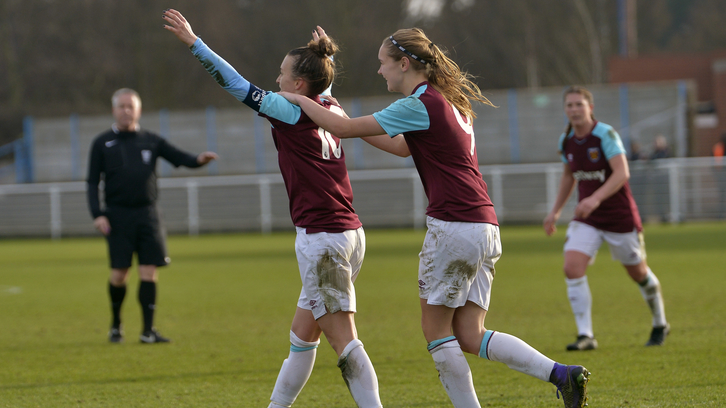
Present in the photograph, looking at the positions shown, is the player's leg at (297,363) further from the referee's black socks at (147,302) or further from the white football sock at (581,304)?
the referee's black socks at (147,302)

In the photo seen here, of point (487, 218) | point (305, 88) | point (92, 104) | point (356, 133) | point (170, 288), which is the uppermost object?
point (92, 104)

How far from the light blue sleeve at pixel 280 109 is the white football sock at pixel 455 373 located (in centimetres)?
123

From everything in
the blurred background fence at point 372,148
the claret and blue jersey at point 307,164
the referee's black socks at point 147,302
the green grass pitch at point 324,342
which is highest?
the blurred background fence at point 372,148

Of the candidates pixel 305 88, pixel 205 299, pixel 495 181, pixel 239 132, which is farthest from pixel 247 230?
pixel 305 88

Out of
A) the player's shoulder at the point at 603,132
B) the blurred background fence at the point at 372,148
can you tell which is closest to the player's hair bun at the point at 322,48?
the player's shoulder at the point at 603,132

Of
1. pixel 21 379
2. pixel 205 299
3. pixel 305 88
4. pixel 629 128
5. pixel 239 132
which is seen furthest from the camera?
pixel 239 132

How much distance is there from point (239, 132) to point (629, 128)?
44.0 ft

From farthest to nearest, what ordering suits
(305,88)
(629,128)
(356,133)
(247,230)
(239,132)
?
1. (239,132)
2. (629,128)
3. (247,230)
4. (305,88)
5. (356,133)

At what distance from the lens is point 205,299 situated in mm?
9984

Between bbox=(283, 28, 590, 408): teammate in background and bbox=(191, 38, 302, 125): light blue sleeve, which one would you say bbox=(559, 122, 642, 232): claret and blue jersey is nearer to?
bbox=(283, 28, 590, 408): teammate in background

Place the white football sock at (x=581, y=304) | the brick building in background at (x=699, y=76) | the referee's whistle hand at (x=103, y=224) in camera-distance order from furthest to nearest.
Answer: the brick building in background at (x=699, y=76)
the referee's whistle hand at (x=103, y=224)
the white football sock at (x=581, y=304)

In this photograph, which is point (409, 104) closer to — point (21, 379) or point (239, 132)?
point (21, 379)

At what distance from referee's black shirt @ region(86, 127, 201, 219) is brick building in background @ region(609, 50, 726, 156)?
27539 millimetres

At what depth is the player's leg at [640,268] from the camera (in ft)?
20.5
